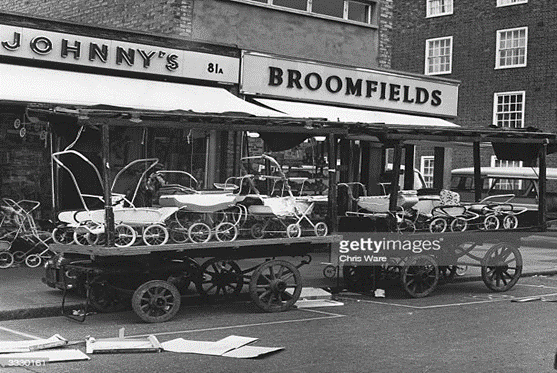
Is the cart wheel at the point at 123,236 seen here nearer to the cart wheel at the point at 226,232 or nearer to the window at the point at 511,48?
the cart wheel at the point at 226,232

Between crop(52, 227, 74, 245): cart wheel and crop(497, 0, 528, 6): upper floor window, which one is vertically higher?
crop(497, 0, 528, 6): upper floor window

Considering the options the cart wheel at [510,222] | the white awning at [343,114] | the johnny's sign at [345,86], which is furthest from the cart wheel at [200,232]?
the johnny's sign at [345,86]

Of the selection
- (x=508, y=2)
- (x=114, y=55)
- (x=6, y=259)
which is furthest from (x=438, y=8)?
(x=6, y=259)

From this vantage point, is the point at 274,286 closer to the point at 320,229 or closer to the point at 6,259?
the point at 320,229

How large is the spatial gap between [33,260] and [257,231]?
16.1 ft

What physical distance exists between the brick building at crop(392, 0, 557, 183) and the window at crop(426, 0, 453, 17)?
1.7 inches

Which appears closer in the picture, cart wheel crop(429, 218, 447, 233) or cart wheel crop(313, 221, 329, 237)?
cart wheel crop(313, 221, 329, 237)

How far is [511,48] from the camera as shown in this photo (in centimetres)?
3575

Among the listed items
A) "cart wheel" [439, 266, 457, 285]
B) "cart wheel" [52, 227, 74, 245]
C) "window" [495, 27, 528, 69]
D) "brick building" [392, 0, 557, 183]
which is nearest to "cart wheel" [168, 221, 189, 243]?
"cart wheel" [52, 227, 74, 245]

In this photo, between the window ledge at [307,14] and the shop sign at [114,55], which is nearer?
the shop sign at [114,55]

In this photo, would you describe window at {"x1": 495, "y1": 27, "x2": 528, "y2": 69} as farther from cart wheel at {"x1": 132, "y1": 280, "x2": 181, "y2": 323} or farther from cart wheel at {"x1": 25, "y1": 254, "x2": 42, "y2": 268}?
cart wheel at {"x1": 132, "y1": 280, "x2": 181, "y2": 323}

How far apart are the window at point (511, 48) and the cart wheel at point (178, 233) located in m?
27.0

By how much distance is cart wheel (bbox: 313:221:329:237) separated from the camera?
11.8m

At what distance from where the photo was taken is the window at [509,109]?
35.4 metres
